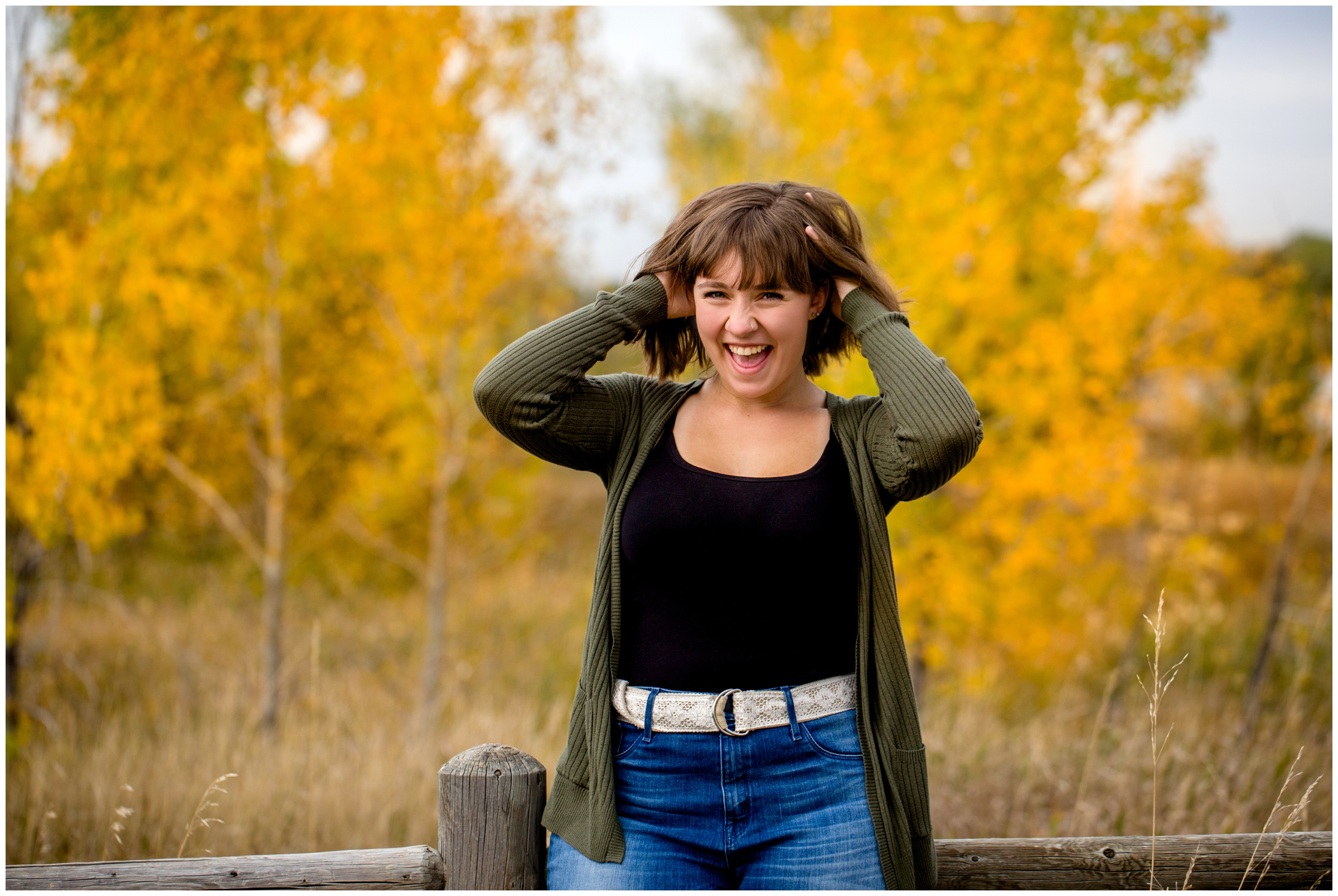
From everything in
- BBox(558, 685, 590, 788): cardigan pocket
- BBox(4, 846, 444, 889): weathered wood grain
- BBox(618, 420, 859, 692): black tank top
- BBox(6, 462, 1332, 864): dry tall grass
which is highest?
BBox(618, 420, 859, 692): black tank top

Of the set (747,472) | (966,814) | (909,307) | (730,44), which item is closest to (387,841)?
(966,814)

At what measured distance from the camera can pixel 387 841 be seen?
3598 millimetres

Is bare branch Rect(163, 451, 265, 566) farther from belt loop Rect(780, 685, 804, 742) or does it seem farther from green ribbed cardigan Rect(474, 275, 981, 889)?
belt loop Rect(780, 685, 804, 742)

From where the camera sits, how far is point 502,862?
188 centimetres

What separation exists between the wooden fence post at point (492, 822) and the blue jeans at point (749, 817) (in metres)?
0.20

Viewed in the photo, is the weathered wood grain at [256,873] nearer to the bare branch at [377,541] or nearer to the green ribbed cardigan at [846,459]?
the green ribbed cardigan at [846,459]

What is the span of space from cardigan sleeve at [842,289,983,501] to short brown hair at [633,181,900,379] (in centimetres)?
13

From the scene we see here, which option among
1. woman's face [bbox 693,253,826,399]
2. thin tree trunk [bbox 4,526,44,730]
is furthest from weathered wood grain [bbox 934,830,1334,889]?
thin tree trunk [bbox 4,526,44,730]

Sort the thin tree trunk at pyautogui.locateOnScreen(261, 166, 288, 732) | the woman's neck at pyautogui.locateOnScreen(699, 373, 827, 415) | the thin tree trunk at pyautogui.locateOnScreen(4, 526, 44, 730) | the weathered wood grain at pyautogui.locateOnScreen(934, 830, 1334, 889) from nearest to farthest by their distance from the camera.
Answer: the woman's neck at pyautogui.locateOnScreen(699, 373, 827, 415)
the weathered wood grain at pyautogui.locateOnScreen(934, 830, 1334, 889)
the thin tree trunk at pyautogui.locateOnScreen(4, 526, 44, 730)
the thin tree trunk at pyautogui.locateOnScreen(261, 166, 288, 732)

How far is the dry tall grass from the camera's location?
3.59 metres

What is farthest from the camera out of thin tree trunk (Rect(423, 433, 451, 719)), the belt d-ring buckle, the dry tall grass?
thin tree trunk (Rect(423, 433, 451, 719))

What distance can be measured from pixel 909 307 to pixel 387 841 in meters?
3.44

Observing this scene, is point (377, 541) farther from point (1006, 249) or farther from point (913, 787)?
point (913, 787)

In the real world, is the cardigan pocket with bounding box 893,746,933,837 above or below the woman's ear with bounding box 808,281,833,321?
below
